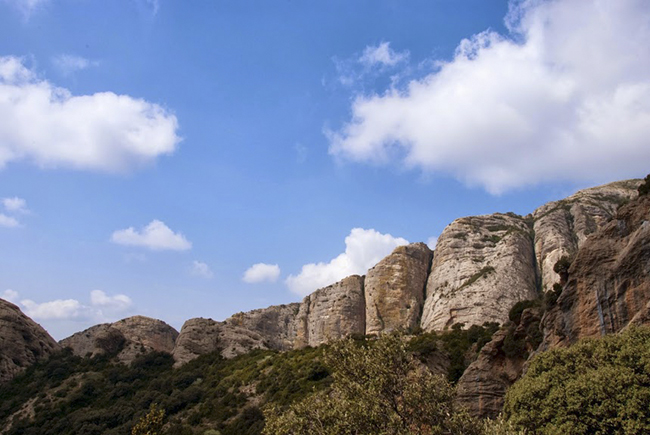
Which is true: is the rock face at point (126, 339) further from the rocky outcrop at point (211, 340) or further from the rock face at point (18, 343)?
the rocky outcrop at point (211, 340)

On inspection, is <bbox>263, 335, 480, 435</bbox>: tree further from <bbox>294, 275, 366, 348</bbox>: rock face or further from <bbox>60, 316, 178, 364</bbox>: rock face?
<bbox>294, 275, 366, 348</bbox>: rock face

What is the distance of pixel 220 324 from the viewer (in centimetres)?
7869

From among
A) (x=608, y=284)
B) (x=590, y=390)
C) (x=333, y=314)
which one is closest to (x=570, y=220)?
(x=333, y=314)

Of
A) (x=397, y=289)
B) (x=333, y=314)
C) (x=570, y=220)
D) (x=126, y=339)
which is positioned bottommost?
(x=126, y=339)

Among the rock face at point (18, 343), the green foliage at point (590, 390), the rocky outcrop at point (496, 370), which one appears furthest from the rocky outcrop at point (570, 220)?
the rock face at point (18, 343)

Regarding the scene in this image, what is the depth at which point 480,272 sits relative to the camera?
70.5 m

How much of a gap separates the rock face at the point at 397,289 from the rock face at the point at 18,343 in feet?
171

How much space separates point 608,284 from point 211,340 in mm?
60736

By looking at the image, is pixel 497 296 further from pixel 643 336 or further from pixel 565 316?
pixel 643 336

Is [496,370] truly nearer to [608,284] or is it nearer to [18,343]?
[608,284]

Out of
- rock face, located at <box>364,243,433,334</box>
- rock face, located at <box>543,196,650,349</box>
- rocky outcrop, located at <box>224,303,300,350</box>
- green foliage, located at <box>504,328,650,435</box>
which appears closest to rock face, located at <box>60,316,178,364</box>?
rocky outcrop, located at <box>224,303,300,350</box>

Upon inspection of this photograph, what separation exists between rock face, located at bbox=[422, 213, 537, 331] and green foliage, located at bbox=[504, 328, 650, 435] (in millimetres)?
43168

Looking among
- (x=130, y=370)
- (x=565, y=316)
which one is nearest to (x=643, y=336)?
(x=565, y=316)

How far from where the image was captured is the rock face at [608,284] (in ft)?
77.7
